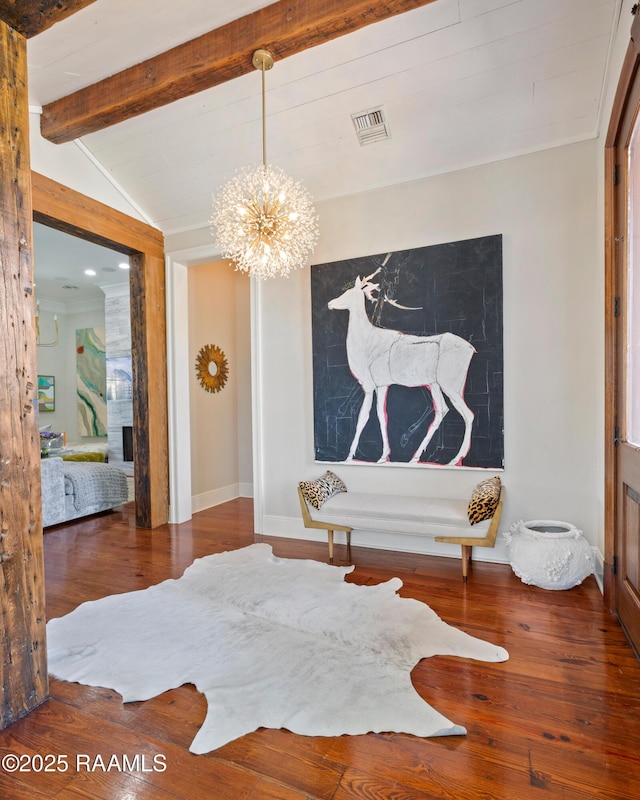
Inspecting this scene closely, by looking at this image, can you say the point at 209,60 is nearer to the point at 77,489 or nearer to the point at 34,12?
the point at 34,12

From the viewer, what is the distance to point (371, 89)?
3090mm

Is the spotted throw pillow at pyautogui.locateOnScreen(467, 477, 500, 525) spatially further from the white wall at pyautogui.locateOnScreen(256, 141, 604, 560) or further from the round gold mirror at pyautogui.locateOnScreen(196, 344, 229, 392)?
the round gold mirror at pyautogui.locateOnScreen(196, 344, 229, 392)

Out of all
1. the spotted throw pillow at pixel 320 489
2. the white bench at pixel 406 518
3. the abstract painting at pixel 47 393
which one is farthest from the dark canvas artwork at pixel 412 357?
the abstract painting at pixel 47 393

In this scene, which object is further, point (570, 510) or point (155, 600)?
point (570, 510)

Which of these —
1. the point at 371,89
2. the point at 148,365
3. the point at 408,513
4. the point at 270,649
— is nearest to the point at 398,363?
the point at 408,513

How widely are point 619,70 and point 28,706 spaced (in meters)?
4.20

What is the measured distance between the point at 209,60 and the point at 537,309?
2725 millimetres

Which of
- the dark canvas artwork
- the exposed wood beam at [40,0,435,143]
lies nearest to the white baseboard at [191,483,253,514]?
the dark canvas artwork

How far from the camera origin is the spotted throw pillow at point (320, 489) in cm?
358

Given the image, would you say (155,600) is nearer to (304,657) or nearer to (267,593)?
(267,593)

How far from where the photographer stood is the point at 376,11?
2.31 m

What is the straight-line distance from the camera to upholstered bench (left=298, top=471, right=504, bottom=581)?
3.05 metres

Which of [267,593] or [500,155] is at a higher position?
[500,155]

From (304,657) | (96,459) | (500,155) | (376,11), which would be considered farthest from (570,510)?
(96,459)
